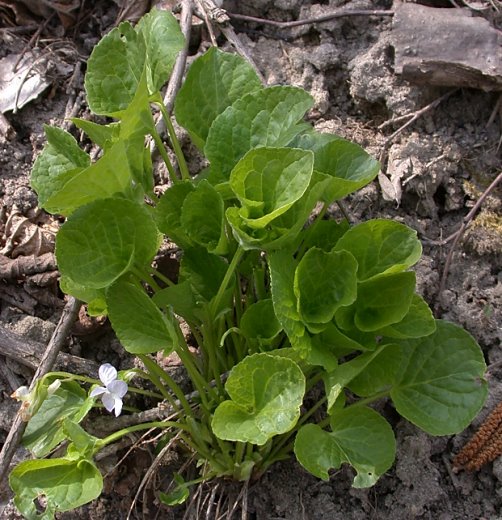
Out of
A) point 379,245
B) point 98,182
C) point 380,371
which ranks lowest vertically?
point 380,371

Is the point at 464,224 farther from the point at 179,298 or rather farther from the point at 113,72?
the point at 113,72

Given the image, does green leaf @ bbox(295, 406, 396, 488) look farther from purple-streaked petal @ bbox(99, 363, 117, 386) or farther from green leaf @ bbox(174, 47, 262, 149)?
green leaf @ bbox(174, 47, 262, 149)

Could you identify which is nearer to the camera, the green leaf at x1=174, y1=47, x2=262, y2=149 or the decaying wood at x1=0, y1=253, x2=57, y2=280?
the green leaf at x1=174, y1=47, x2=262, y2=149

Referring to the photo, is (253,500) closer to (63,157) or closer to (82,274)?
(82,274)

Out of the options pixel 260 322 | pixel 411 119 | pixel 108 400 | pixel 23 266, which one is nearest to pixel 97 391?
pixel 108 400

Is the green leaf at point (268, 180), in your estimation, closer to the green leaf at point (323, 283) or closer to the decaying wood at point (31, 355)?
the green leaf at point (323, 283)

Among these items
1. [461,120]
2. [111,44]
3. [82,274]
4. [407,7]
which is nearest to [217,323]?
[82,274]

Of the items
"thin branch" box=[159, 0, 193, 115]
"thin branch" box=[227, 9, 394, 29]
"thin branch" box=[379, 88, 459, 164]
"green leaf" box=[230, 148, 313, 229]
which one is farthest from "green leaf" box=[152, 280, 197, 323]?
"thin branch" box=[227, 9, 394, 29]
